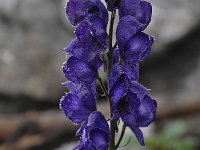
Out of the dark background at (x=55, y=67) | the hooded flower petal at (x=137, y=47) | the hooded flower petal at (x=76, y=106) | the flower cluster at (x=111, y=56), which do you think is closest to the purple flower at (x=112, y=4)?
the flower cluster at (x=111, y=56)

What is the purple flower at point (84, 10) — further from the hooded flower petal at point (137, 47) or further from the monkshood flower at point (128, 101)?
the monkshood flower at point (128, 101)

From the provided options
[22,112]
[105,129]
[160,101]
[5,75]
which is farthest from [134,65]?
[5,75]

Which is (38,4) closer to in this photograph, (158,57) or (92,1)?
(158,57)

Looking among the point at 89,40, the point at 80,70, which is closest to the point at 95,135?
the point at 80,70

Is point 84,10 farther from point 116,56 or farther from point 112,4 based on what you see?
point 116,56

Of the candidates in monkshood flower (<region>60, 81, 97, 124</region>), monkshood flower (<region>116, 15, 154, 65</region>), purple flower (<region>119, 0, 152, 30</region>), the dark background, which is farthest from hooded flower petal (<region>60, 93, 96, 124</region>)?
the dark background

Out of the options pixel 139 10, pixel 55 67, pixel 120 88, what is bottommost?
pixel 120 88
